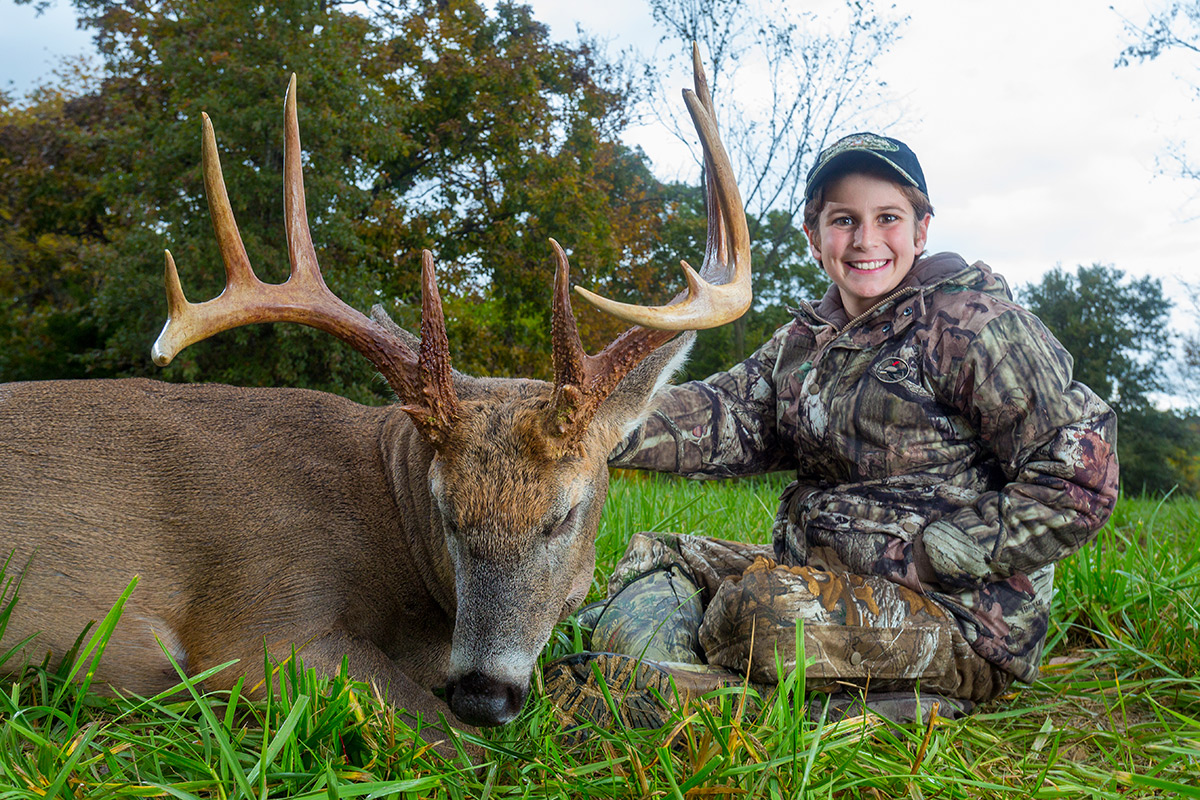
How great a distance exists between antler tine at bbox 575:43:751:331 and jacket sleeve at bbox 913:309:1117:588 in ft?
3.22

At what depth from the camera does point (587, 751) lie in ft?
8.82

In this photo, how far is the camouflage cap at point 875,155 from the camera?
3642mm

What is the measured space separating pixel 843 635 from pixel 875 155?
6.59ft

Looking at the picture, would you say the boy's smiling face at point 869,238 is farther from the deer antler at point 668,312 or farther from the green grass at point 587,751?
the green grass at point 587,751

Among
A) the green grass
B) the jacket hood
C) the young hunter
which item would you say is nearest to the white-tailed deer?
the green grass

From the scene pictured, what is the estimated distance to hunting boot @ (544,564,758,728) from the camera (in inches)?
114

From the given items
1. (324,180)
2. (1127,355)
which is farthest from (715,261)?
(1127,355)

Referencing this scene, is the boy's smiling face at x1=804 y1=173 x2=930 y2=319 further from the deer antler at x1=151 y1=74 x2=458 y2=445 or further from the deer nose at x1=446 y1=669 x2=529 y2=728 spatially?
the deer nose at x1=446 y1=669 x2=529 y2=728

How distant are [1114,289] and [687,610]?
27271 millimetres

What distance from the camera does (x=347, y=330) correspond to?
3.09 meters

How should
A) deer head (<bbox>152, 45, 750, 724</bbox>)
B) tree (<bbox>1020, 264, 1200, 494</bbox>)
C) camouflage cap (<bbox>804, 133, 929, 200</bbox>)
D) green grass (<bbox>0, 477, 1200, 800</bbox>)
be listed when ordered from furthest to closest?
tree (<bbox>1020, 264, 1200, 494</bbox>) → camouflage cap (<bbox>804, 133, 929, 200</bbox>) → deer head (<bbox>152, 45, 750, 724</bbox>) → green grass (<bbox>0, 477, 1200, 800</bbox>)

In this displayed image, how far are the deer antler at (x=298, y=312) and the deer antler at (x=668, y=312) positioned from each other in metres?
0.40

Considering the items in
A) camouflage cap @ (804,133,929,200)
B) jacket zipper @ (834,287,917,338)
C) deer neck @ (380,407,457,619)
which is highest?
camouflage cap @ (804,133,929,200)

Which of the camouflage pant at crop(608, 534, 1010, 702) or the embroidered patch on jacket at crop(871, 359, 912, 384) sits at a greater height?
the embroidered patch on jacket at crop(871, 359, 912, 384)
